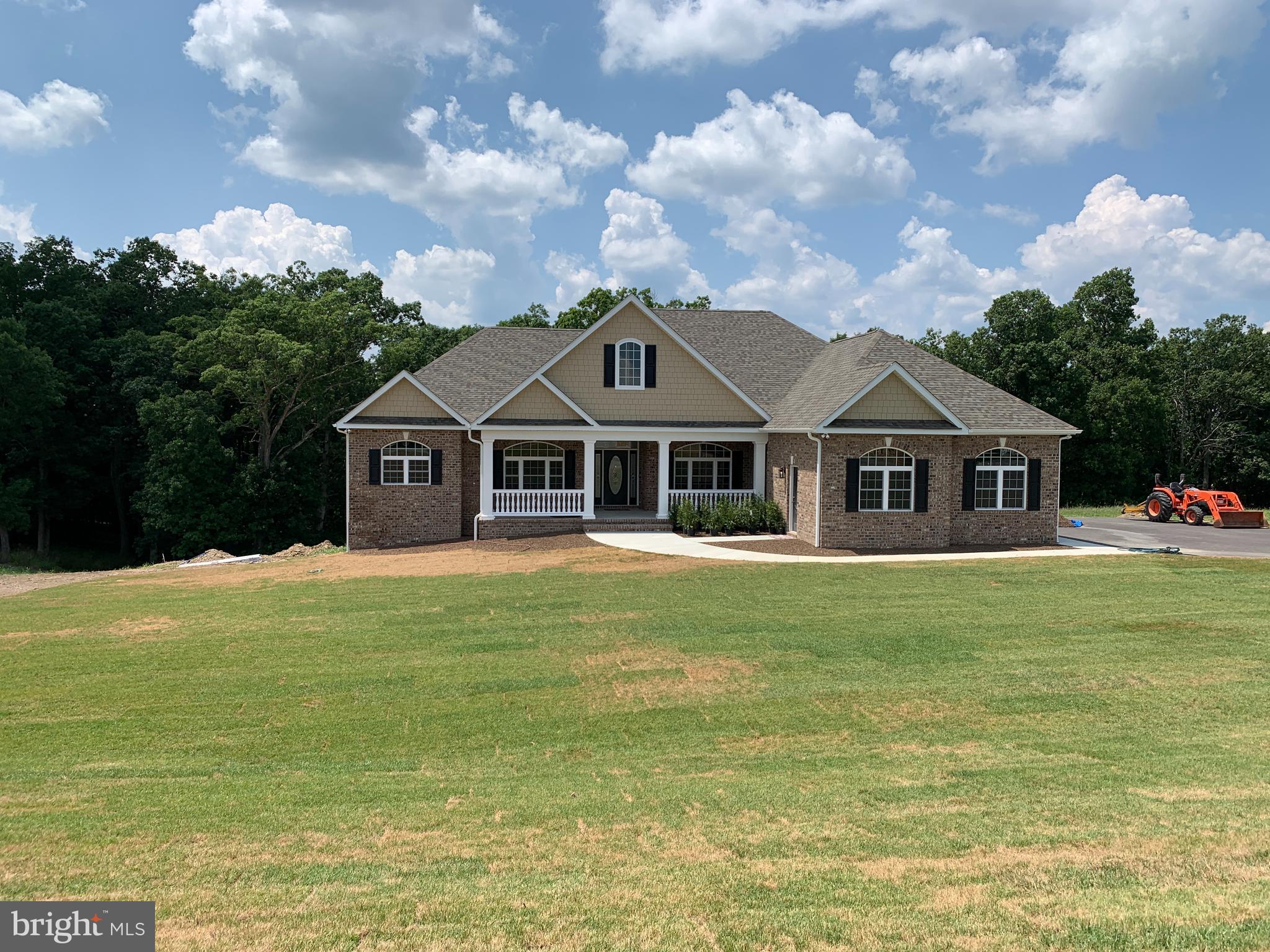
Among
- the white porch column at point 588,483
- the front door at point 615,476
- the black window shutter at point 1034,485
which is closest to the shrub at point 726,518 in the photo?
the white porch column at point 588,483

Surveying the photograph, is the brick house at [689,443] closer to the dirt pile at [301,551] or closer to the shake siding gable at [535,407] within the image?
the shake siding gable at [535,407]

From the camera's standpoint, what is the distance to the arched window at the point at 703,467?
2680 cm

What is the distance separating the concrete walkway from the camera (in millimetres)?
19688

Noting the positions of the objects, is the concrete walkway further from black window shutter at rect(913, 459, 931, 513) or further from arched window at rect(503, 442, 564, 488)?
arched window at rect(503, 442, 564, 488)

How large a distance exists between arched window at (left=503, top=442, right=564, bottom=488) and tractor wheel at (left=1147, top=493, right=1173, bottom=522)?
2024 centimetres

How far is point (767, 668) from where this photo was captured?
11.1m

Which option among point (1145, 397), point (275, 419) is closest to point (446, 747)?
point (275, 419)

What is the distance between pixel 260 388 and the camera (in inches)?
1344

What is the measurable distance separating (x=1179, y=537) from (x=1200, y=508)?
14.8 ft

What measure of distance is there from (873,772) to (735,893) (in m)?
2.87

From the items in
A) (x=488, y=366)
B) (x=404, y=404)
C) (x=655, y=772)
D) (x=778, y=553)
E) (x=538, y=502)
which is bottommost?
(x=655, y=772)

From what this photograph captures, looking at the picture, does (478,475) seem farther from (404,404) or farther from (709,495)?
(709,495)

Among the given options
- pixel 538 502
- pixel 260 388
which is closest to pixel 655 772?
pixel 538 502

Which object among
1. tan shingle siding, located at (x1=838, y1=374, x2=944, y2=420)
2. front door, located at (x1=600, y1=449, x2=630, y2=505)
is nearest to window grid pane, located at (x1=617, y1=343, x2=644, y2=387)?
front door, located at (x1=600, y1=449, x2=630, y2=505)
